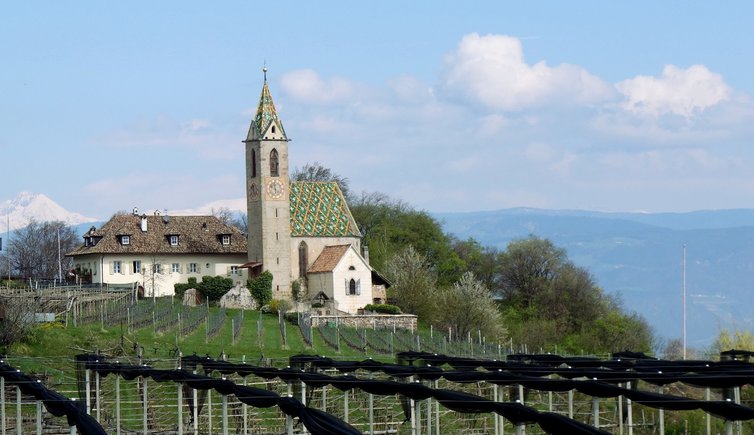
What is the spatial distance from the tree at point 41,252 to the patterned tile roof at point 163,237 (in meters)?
32.1

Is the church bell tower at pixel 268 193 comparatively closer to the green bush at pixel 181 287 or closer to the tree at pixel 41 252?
the green bush at pixel 181 287

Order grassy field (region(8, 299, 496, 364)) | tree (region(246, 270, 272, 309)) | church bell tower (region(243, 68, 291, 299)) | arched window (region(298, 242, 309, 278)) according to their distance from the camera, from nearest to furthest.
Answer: grassy field (region(8, 299, 496, 364)) < tree (region(246, 270, 272, 309)) < church bell tower (region(243, 68, 291, 299)) < arched window (region(298, 242, 309, 278))

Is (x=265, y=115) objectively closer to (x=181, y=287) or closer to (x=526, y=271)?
(x=181, y=287)

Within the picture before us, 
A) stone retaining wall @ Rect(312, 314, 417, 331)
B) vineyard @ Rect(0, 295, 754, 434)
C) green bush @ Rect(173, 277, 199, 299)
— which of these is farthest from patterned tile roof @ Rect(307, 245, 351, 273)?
vineyard @ Rect(0, 295, 754, 434)

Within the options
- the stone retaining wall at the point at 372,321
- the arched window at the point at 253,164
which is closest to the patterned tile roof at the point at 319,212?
the arched window at the point at 253,164

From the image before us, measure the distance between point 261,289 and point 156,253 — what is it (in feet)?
29.0

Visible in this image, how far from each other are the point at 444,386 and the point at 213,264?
163 ft

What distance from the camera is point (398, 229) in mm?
111312

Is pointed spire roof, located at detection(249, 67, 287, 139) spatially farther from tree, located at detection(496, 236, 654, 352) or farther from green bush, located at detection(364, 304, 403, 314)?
tree, located at detection(496, 236, 654, 352)

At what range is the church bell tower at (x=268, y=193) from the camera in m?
→ 88.8

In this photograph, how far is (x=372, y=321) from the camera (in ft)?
265

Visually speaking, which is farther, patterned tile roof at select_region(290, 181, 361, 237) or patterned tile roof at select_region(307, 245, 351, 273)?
patterned tile roof at select_region(290, 181, 361, 237)

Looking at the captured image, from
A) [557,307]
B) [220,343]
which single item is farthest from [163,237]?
[220,343]

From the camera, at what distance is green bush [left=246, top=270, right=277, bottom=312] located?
86.1 metres
